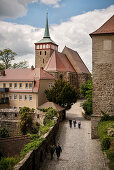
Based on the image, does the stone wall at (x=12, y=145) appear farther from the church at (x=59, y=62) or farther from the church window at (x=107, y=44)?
the church at (x=59, y=62)

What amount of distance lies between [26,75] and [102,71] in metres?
24.2

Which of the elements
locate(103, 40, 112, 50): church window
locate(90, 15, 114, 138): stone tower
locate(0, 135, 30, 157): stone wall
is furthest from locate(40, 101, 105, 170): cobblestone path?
locate(103, 40, 112, 50): church window

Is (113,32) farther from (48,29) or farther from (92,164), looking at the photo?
(48,29)

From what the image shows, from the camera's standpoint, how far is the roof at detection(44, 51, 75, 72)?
1975 inches

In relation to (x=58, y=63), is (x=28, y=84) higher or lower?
lower

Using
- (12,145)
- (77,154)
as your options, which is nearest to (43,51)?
(12,145)

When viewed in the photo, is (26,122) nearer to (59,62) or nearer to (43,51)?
(59,62)

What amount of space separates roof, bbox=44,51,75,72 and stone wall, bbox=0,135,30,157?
31206 mm

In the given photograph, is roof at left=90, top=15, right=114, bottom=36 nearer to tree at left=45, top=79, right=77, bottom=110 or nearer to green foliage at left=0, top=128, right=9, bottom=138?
tree at left=45, top=79, right=77, bottom=110

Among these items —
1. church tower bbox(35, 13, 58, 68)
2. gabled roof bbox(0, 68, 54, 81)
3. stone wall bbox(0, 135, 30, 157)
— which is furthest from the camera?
church tower bbox(35, 13, 58, 68)

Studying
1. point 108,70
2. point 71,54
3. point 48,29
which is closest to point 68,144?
point 108,70

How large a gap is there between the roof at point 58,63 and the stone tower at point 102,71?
30.5 m

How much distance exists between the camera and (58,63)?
51.5 m

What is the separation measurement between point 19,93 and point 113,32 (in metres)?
24.4
